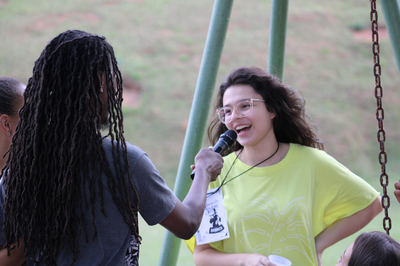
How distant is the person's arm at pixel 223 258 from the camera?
90.4 inches

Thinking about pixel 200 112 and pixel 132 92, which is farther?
Result: pixel 132 92

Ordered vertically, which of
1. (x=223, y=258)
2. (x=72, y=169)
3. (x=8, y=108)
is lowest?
(x=223, y=258)

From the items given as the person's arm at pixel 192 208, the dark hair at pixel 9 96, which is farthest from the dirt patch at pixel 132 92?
the person's arm at pixel 192 208

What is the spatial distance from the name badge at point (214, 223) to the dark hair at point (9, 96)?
1142 mm

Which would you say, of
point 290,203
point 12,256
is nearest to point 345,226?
point 290,203

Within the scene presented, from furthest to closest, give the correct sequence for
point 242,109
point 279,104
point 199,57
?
1. point 199,57
2. point 279,104
3. point 242,109

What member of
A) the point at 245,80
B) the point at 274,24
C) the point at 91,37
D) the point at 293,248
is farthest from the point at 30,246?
the point at 274,24

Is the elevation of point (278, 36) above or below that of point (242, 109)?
above

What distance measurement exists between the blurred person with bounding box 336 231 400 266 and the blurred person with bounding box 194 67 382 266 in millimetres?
409

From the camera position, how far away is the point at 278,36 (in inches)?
137

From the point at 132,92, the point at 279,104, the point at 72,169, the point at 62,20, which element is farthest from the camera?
the point at 62,20

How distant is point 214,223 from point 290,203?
0.43m

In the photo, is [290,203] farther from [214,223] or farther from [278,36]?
[278,36]

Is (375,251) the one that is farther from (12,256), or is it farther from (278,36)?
(278,36)
